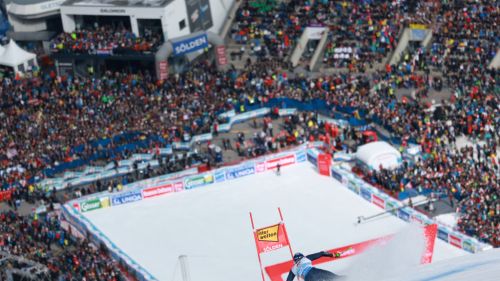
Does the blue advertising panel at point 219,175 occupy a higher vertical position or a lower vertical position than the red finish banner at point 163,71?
lower

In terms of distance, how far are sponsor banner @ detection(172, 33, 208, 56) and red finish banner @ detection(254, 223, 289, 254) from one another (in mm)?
31786

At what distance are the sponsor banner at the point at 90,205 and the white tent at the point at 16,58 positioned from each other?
1852 cm

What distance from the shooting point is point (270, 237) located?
1350 inches

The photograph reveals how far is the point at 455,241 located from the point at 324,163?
9.74m

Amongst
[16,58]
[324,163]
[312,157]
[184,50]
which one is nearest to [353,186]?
[324,163]

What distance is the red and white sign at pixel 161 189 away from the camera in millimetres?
52125

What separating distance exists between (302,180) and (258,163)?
231cm

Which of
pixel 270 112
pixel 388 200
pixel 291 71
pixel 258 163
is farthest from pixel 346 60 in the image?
pixel 388 200

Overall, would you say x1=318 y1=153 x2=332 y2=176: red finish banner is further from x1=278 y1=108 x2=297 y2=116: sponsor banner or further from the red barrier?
the red barrier

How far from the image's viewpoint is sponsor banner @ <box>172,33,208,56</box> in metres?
64.9

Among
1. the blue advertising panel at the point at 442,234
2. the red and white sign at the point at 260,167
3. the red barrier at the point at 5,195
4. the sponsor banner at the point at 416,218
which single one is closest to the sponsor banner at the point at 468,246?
the blue advertising panel at the point at 442,234

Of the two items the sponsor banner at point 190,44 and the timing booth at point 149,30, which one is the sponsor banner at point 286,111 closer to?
the timing booth at point 149,30

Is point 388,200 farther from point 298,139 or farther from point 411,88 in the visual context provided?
point 411,88

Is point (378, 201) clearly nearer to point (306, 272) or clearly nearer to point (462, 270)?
point (306, 272)
